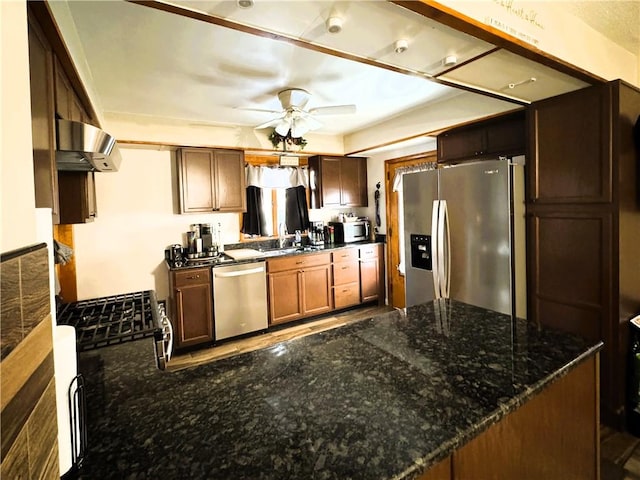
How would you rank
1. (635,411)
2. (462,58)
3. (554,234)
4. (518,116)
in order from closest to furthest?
1. (462,58)
2. (635,411)
3. (554,234)
4. (518,116)

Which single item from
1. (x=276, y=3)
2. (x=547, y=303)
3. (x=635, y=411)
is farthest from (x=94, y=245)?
(x=635, y=411)

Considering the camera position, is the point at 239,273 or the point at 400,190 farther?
the point at 400,190

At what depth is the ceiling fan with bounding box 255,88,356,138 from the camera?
105 inches

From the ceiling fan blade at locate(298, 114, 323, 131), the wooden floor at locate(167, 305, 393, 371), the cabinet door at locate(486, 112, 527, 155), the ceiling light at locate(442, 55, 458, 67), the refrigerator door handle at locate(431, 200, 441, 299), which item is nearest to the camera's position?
the ceiling light at locate(442, 55, 458, 67)

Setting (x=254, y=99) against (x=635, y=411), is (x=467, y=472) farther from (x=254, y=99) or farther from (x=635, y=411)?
(x=254, y=99)

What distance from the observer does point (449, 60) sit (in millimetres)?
1580

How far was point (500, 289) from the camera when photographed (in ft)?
7.87

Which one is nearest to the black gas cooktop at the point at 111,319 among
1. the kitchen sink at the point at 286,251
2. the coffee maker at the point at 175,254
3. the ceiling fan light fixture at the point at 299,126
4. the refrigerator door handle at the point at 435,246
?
the coffee maker at the point at 175,254

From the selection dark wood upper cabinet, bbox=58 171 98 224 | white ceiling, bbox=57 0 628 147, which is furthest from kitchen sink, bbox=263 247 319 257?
dark wood upper cabinet, bbox=58 171 98 224

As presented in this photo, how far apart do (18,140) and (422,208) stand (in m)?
2.81

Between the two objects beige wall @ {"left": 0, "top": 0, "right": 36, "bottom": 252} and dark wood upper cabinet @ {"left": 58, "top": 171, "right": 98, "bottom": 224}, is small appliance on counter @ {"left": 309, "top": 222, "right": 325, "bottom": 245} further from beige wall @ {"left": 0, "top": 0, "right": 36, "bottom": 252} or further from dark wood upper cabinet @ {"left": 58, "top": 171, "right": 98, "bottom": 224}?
beige wall @ {"left": 0, "top": 0, "right": 36, "bottom": 252}

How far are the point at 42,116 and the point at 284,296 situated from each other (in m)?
3.04

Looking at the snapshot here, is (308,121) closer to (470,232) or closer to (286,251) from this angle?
(470,232)

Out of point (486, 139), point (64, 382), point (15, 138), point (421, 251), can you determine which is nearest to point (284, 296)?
point (421, 251)
